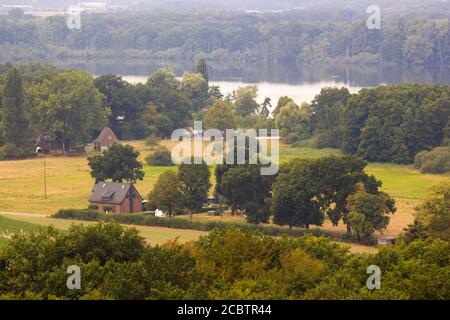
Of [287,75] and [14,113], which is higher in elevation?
[14,113]

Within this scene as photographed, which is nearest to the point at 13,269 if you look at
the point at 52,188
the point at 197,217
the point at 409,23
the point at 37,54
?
the point at 197,217

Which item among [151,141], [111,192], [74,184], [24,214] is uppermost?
[111,192]

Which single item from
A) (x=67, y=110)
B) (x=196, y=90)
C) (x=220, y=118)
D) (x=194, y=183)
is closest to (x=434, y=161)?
(x=220, y=118)

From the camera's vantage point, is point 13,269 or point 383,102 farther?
point 383,102

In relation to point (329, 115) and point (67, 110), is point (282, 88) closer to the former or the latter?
point (329, 115)

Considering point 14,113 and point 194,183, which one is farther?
point 14,113

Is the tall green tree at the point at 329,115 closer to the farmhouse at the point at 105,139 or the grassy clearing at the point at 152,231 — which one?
the farmhouse at the point at 105,139
